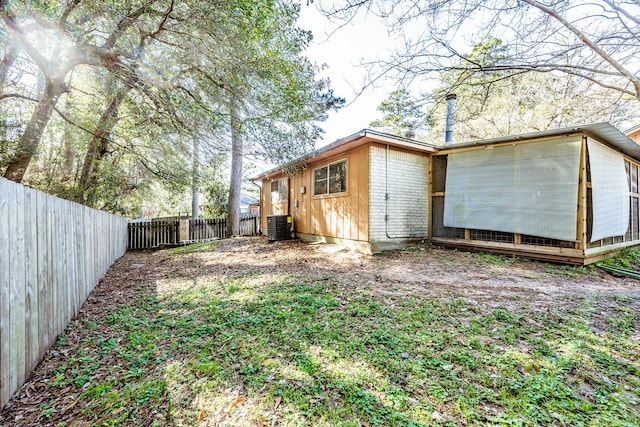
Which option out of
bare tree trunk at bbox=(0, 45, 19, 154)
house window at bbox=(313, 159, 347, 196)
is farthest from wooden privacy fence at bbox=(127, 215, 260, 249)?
house window at bbox=(313, 159, 347, 196)

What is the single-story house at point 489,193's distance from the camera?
5602 mm

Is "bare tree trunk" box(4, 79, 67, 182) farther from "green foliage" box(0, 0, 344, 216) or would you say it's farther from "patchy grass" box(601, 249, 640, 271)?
"patchy grass" box(601, 249, 640, 271)

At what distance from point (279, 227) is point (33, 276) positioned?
7587 millimetres

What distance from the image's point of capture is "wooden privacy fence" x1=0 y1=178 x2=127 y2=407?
5.92 feet

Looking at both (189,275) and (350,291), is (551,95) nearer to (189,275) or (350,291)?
(350,291)

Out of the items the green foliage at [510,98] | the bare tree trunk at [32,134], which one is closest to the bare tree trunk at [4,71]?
the bare tree trunk at [32,134]

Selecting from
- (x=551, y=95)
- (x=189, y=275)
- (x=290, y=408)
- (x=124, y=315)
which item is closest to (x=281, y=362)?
(x=290, y=408)

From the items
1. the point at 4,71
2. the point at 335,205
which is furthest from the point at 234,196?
the point at 4,71

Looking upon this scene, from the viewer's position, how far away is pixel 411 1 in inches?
189

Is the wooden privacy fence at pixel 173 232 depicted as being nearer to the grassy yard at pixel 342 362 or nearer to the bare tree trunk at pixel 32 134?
the bare tree trunk at pixel 32 134

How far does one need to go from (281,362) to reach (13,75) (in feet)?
25.4

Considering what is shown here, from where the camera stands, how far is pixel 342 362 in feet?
7.22

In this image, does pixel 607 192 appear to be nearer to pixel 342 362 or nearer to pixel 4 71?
pixel 342 362

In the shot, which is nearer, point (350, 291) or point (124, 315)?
point (124, 315)
